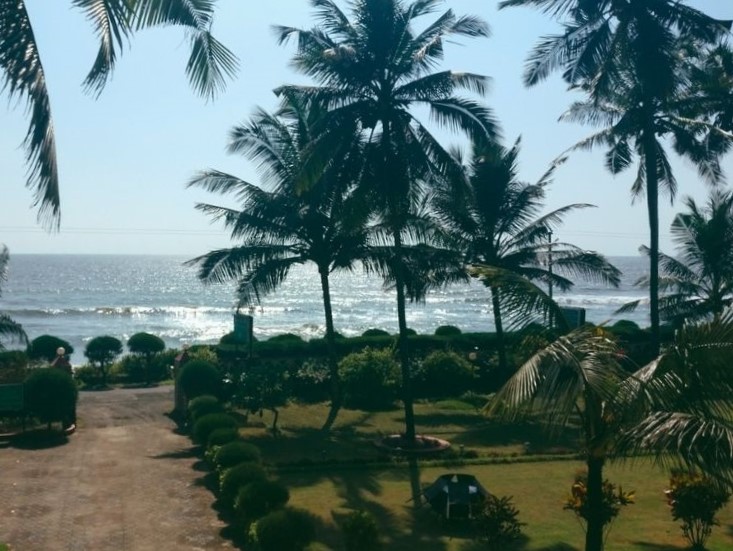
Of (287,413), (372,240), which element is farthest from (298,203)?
(287,413)

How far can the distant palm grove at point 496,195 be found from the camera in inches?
366

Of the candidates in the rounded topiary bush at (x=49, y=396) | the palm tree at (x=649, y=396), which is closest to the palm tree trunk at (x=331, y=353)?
the rounded topiary bush at (x=49, y=396)

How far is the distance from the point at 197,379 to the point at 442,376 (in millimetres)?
8681

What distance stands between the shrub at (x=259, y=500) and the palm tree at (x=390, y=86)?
23.4ft

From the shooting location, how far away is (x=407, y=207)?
67.3 ft

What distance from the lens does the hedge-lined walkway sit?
44.2 ft

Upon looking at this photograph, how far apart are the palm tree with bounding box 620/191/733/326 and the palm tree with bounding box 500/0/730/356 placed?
3.15 meters

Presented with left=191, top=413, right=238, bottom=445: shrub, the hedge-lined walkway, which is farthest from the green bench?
left=191, top=413, right=238, bottom=445: shrub

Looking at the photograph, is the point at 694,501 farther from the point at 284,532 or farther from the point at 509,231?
the point at 509,231

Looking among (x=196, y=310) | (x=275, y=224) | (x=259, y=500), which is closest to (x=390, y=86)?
(x=275, y=224)

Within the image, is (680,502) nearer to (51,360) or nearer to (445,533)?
(445,533)

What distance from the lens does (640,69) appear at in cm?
2031

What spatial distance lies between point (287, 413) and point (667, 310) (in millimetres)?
13215

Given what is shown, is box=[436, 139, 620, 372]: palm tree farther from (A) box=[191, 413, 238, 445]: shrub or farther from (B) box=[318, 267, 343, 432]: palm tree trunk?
(A) box=[191, 413, 238, 445]: shrub
